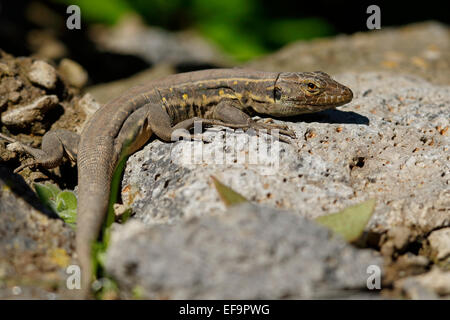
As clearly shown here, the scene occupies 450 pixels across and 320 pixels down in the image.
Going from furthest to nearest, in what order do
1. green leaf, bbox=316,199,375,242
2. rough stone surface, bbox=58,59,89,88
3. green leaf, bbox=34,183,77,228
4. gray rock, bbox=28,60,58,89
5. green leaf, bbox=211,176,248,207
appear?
1. rough stone surface, bbox=58,59,89,88
2. gray rock, bbox=28,60,58,89
3. green leaf, bbox=34,183,77,228
4. green leaf, bbox=211,176,248,207
5. green leaf, bbox=316,199,375,242

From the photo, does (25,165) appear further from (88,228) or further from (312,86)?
(312,86)

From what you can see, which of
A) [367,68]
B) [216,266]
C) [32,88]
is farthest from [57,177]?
[367,68]

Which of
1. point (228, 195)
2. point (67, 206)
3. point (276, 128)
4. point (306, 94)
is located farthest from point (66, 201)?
point (306, 94)

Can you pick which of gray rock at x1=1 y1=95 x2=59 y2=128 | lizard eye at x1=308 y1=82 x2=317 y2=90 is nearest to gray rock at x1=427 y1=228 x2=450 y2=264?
lizard eye at x1=308 y1=82 x2=317 y2=90

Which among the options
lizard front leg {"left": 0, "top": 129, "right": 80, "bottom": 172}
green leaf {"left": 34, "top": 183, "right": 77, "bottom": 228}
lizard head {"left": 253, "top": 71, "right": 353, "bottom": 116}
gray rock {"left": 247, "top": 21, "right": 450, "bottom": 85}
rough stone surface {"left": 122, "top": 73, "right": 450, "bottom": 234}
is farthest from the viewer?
gray rock {"left": 247, "top": 21, "right": 450, "bottom": 85}

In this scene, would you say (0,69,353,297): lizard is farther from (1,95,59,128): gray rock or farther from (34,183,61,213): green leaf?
(1,95,59,128): gray rock

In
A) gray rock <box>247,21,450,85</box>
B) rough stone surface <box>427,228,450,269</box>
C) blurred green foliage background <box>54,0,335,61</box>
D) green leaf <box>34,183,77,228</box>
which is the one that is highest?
blurred green foliage background <box>54,0,335,61</box>
